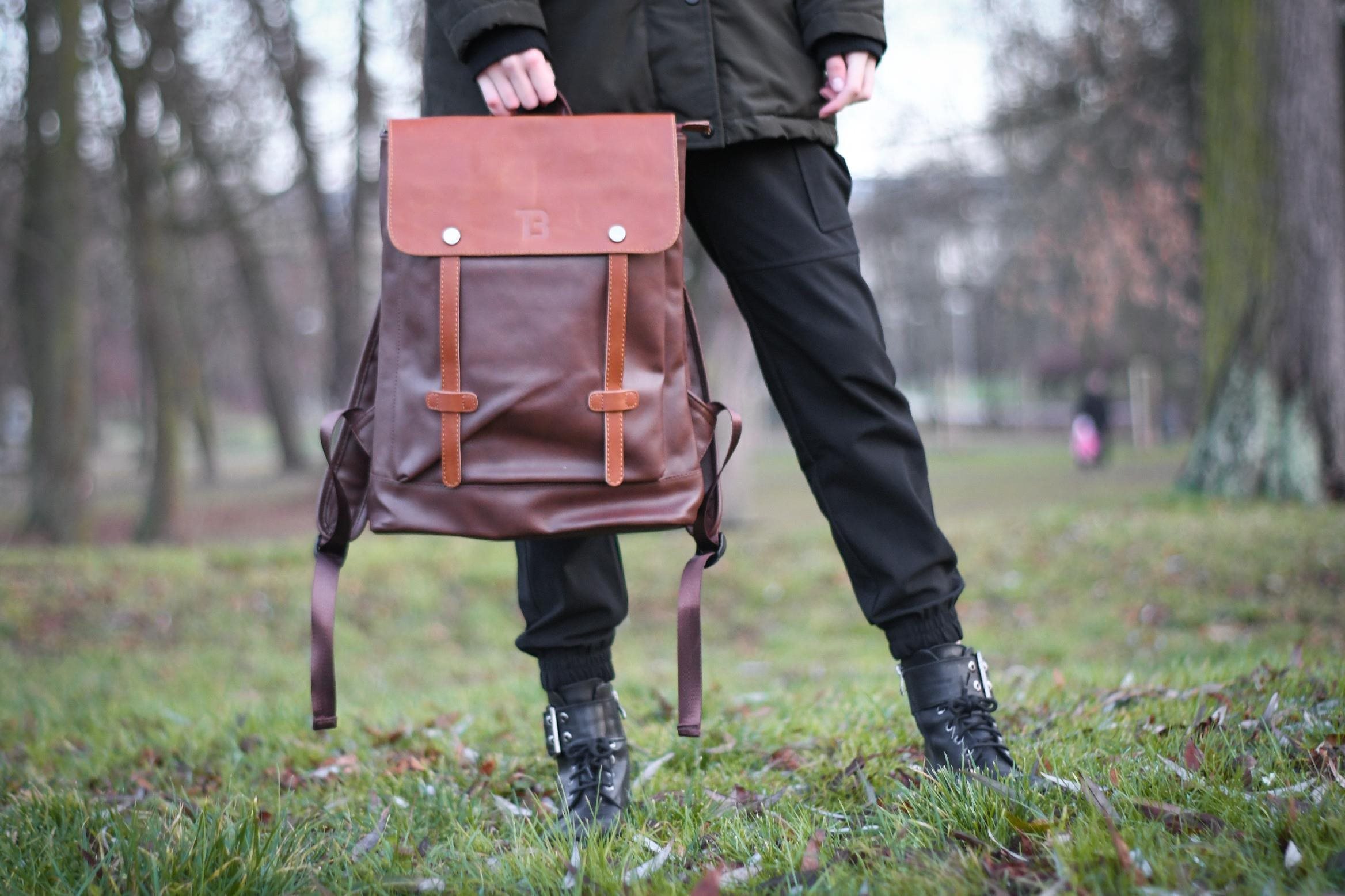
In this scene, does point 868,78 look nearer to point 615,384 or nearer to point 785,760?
point 615,384

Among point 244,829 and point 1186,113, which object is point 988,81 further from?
point 244,829

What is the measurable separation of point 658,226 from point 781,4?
54 cm

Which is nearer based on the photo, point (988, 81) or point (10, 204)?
point (988, 81)

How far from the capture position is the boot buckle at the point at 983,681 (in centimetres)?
200

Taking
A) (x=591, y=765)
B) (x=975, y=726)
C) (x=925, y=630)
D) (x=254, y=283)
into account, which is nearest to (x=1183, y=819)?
(x=975, y=726)

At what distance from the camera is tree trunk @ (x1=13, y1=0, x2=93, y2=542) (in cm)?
916

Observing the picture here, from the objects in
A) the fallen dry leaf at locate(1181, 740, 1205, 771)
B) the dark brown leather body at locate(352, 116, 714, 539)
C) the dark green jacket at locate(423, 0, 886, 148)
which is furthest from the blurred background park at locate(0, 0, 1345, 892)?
the dark green jacket at locate(423, 0, 886, 148)

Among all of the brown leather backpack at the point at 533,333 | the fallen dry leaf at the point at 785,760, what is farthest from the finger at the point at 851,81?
the fallen dry leaf at the point at 785,760

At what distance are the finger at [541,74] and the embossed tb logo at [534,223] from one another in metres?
0.22

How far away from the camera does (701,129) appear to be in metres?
1.94

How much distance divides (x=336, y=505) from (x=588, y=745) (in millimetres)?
673

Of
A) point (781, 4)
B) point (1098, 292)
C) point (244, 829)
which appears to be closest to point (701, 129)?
point (781, 4)

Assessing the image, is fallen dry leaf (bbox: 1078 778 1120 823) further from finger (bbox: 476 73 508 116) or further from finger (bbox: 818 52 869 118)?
finger (bbox: 476 73 508 116)

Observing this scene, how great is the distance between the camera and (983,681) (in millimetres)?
2018
